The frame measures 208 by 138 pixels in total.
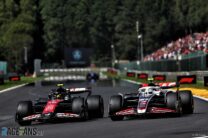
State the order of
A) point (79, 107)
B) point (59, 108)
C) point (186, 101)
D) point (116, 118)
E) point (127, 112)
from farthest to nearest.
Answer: point (186, 101)
point (59, 108)
point (116, 118)
point (79, 107)
point (127, 112)

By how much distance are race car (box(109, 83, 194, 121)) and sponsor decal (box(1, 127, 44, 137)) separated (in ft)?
7.90

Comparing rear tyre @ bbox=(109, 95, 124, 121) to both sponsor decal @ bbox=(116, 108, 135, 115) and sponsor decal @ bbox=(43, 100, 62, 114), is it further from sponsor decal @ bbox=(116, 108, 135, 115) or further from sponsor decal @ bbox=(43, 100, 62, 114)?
sponsor decal @ bbox=(43, 100, 62, 114)

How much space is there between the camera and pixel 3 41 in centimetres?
12031

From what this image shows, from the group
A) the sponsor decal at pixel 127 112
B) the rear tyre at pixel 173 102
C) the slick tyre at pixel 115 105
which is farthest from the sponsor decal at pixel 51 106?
the rear tyre at pixel 173 102

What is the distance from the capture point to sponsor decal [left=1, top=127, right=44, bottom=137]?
41.9 ft

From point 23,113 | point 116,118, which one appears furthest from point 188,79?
point 23,113

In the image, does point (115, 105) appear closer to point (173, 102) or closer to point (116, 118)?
point (116, 118)

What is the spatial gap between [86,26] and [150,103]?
412 ft

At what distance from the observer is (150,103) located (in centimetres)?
1530

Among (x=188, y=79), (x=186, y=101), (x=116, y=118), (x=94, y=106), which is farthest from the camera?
(x=188, y=79)

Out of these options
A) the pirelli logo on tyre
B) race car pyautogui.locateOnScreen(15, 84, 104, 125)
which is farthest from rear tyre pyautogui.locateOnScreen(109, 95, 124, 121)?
the pirelli logo on tyre

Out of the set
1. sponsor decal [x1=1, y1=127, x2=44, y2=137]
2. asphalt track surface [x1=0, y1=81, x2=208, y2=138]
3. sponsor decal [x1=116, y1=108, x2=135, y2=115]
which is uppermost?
sponsor decal [x1=116, y1=108, x2=135, y2=115]

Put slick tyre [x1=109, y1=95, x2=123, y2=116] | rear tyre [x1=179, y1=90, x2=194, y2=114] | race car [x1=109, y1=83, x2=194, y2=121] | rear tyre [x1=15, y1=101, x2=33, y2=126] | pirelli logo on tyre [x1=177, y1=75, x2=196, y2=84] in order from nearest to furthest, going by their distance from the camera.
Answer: race car [x1=109, y1=83, x2=194, y2=121] → rear tyre [x1=15, y1=101, x2=33, y2=126] → slick tyre [x1=109, y1=95, x2=123, y2=116] → rear tyre [x1=179, y1=90, x2=194, y2=114] → pirelli logo on tyre [x1=177, y1=75, x2=196, y2=84]

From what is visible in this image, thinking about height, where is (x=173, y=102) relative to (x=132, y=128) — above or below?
above
